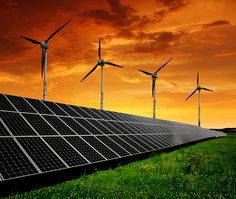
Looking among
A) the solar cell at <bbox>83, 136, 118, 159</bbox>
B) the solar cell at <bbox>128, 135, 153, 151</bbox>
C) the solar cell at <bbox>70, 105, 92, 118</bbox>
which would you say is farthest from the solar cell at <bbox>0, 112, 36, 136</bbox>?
the solar cell at <bbox>128, 135, 153, 151</bbox>

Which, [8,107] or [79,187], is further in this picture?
[8,107]

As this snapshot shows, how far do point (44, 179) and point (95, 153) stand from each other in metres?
4.88

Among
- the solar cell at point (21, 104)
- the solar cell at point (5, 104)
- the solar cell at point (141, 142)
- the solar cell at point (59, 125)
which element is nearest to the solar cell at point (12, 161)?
the solar cell at point (5, 104)

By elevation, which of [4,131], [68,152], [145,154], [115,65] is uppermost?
[115,65]

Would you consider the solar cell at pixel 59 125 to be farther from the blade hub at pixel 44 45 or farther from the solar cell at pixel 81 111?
the blade hub at pixel 44 45

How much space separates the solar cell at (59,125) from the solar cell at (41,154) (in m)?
2.83

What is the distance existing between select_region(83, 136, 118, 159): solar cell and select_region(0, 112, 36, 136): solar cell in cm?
416

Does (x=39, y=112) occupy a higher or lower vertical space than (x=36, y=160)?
higher

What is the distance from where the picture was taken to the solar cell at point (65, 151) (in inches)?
584

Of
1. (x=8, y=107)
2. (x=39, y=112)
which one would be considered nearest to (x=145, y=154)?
(x=39, y=112)

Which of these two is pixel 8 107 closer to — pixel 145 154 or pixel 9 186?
pixel 9 186

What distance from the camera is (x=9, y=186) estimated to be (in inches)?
438

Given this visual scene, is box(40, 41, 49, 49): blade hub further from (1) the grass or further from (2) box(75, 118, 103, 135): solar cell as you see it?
(1) the grass

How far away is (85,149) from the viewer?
56.3 ft
